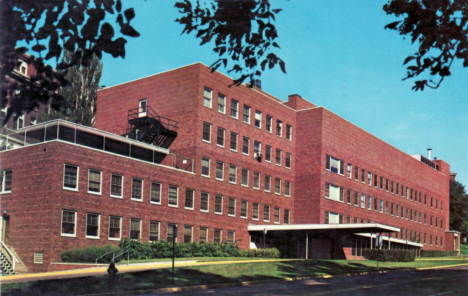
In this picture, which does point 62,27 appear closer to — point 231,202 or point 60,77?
point 60,77

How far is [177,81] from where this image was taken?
163 feet

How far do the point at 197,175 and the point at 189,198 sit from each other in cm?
208

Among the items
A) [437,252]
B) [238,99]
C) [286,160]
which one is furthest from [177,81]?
[437,252]

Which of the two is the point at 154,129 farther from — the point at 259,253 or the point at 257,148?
the point at 259,253

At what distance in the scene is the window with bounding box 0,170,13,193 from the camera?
3919 cm

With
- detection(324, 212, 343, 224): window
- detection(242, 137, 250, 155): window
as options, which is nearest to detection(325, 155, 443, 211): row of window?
detection(324, 212, 343, 224): window

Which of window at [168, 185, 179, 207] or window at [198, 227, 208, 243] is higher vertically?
window at [168, 185, 179, 207]

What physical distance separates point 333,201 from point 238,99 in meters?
16.7

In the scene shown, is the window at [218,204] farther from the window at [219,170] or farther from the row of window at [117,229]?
the row of window at [117,229]

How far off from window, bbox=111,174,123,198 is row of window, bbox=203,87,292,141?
37.5 feet

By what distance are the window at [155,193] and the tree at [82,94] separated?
53.9 feet

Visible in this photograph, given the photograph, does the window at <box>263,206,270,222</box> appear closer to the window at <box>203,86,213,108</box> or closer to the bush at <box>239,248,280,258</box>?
the bush at <box>239,248,280,258</box>

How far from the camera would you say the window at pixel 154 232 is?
4269cm

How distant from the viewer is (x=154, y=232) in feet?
141
